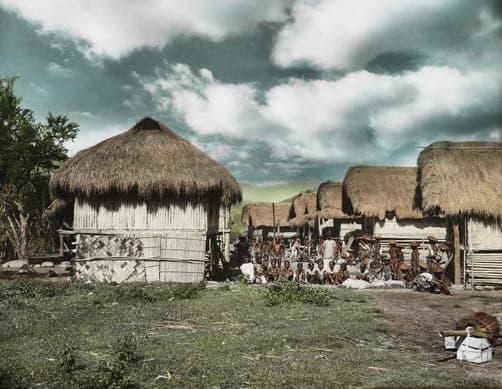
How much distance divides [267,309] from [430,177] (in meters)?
7.88

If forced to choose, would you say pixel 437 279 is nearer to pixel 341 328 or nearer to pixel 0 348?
pixel 341 328

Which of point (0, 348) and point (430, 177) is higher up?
point (430, 177)

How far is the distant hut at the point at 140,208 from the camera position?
1441 cm

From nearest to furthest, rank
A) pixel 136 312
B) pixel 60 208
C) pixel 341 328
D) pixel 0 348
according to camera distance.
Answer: pixel 0 348, pixel 341 328, pixel 136 312, pixel 60 208

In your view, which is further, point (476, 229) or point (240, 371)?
point (476, 229)

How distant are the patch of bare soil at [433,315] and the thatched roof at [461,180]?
2.55 meters

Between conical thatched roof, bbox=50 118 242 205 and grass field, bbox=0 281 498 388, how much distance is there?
12.4ft

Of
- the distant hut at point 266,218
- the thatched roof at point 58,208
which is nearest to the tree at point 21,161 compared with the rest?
the thatched roof at point 58,208

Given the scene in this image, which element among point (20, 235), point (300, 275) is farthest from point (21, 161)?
point (300, 275)

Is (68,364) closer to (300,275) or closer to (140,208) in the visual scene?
(140,208)

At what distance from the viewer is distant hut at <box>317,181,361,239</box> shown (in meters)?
26.3

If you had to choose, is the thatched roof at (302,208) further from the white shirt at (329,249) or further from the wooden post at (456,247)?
the wooden post at (456,247)

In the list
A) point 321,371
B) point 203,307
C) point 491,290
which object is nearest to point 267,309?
point 203,307

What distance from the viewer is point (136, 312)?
9414 millimetres
